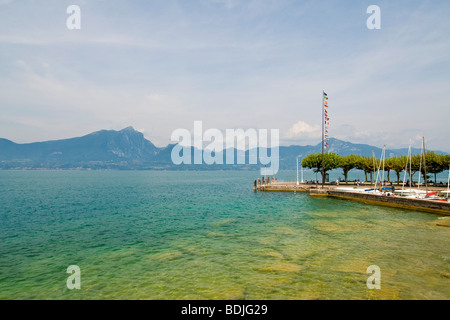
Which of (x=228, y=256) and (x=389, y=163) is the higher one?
(x=389, y=163)

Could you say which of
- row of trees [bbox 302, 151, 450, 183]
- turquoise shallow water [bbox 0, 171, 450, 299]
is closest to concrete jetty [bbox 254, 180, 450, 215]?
turquoise shallow water [bbox 0, 171, 450, 299]

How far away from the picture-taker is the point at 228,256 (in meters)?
22.6

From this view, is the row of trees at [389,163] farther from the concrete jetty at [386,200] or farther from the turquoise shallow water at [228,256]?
the turquoise shallow water at [228,256]

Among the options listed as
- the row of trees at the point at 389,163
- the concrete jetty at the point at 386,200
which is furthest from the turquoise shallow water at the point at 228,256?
the row of trees at the point at 389,163

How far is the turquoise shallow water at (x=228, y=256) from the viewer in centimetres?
1619

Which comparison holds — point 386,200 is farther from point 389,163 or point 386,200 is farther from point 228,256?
point 228,256

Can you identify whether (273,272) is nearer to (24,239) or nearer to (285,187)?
(24,239)

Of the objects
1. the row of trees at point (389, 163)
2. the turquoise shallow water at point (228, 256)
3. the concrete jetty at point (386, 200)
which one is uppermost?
the row of trees at point (389, 163)

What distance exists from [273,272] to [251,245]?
22.7 ft

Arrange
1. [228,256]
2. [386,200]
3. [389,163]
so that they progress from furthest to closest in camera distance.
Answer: [389,163] → [386,200] → [228,256]

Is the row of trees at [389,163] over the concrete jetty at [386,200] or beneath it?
over

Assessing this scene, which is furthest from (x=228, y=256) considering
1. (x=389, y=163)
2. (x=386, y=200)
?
(x=389, y=163)

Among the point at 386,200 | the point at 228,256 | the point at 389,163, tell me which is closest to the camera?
the point at 228,256
